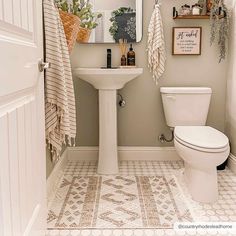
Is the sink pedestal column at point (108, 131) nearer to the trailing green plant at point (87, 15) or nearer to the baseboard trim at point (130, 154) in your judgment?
the baseboard trim at point (130, 154)

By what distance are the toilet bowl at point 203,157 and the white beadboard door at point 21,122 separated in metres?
1.03

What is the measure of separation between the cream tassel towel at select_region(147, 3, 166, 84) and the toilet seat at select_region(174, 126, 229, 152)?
2.41ft

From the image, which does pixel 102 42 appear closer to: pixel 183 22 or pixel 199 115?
pixel 183 22

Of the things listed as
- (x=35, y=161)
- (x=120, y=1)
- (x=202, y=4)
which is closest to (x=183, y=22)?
(x=202, y=4)

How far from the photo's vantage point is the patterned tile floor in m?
1.81

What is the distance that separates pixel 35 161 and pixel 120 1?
1951 mm

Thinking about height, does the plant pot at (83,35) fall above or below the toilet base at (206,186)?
above

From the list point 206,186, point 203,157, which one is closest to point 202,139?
point 203,157

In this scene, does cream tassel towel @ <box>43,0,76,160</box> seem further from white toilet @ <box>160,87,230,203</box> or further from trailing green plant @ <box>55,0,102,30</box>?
white toilet @ <box>160,87,230,203</box>

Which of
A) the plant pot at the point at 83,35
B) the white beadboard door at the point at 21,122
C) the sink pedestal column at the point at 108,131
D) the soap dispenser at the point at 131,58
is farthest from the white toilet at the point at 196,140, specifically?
the white beadboard door at the point at 21,122

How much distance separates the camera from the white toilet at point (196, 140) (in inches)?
83.5

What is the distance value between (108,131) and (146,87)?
0.59 metres

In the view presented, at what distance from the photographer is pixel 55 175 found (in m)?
2.55

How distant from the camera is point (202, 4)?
2.94m
